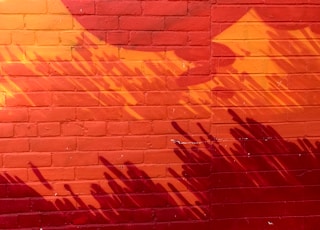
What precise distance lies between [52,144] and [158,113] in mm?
730

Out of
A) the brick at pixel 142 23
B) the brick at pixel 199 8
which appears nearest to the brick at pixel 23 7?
the brick at pixel 142 23

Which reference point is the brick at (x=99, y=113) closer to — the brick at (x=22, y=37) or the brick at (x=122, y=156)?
the brick at (x=122, y=156)

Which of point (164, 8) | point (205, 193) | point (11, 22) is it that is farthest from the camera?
point (205, 193)

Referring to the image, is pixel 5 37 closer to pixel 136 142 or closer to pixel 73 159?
pixel 73 159

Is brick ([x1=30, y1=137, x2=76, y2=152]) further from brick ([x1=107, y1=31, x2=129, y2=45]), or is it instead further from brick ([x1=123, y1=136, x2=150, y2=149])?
brick ([x1=107, y1=31, x2=129, y2=45])

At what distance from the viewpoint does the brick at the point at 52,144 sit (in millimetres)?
3139

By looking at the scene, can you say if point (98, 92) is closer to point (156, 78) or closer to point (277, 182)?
point (156, 78)

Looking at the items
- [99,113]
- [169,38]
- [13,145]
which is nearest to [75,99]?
[99,113]

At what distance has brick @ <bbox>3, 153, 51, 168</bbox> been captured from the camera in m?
3.12

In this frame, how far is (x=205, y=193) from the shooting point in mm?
3291

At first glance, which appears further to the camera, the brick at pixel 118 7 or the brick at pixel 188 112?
the brick at pixel 188 112

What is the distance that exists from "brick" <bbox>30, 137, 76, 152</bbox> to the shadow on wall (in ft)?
0.45

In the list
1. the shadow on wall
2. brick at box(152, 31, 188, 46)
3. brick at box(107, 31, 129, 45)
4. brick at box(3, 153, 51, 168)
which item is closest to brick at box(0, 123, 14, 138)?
brick at box(3, 153, 51, 168)

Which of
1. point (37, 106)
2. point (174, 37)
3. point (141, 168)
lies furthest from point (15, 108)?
point (174, 37)
